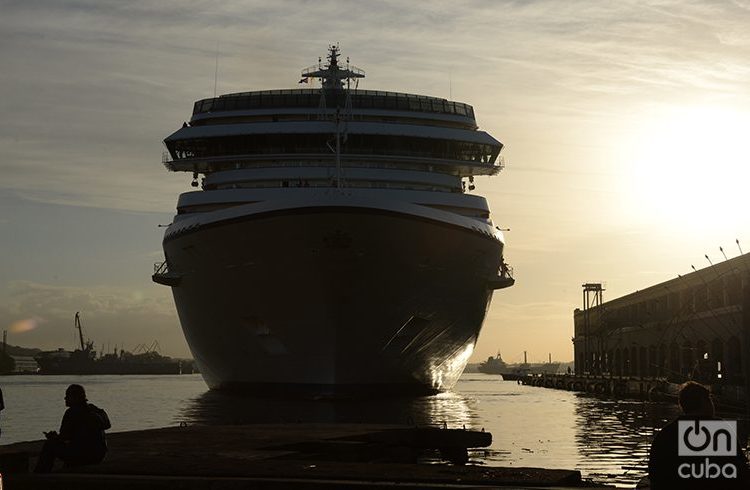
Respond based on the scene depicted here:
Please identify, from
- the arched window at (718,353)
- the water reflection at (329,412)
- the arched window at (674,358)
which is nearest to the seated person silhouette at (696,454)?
the water reflection at (329,412)

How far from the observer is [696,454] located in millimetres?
8672

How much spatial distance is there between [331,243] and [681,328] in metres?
37.8

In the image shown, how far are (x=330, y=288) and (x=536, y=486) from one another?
3056cm

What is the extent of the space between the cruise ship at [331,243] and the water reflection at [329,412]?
2.67ft

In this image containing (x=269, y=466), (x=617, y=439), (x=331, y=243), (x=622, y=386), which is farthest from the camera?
(x=622, y=386)

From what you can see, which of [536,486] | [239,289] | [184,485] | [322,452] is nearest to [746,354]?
[322,452]

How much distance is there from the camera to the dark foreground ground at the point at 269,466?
12.4 m

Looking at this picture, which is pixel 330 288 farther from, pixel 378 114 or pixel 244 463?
pixel 244 463

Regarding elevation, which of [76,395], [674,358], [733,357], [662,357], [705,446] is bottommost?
[705,446]

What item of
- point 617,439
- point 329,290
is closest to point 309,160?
point 329,290

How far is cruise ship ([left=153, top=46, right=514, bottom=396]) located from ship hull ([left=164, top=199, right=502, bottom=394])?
6 centimetres

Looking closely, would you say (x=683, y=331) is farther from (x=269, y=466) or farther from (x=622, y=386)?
(x=269, y=466)

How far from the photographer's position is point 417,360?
156ft

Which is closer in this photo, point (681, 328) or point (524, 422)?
point (524, 422)
